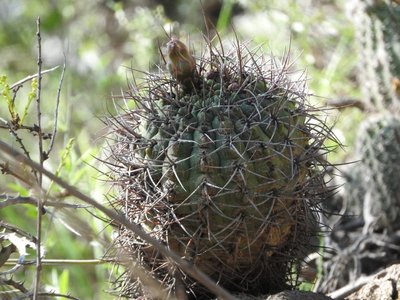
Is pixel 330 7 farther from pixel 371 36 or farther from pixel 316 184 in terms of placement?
pixel 316 184

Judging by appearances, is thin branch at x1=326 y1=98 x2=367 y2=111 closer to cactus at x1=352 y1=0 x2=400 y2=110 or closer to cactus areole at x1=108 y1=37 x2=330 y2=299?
cactus at x1=352 y1=0 x2=400 y2=110

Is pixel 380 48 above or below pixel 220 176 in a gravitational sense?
above

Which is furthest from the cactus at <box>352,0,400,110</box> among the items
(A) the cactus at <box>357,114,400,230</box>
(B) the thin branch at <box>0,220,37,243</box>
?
(B) the thin branch at <box>0,220,37,243</box>

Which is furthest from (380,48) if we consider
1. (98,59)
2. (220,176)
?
(98,59)

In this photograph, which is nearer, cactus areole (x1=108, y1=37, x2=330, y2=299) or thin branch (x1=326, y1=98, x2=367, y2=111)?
cactus areole (x1=108, y1=37, x2=330, y2=299)

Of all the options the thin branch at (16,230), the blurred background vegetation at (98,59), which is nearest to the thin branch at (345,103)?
the blurred background vegetation at (98,59)

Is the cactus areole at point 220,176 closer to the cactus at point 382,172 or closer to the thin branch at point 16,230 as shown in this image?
the thin branch at point 16,230

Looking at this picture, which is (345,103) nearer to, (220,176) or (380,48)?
(380,48)

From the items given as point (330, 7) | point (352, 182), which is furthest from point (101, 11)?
point (352, 182)
